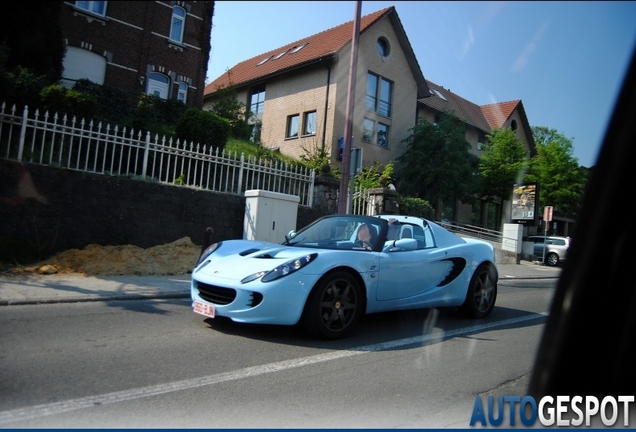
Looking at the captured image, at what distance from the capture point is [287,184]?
12.8m

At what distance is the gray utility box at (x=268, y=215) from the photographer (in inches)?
438

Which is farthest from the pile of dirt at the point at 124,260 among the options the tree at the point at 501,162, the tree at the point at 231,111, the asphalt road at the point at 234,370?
the tree at the point at 501,162

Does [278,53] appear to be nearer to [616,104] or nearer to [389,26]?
[389,26]

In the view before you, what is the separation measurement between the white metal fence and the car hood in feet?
16.1

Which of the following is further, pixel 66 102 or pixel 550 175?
pixel 550 175

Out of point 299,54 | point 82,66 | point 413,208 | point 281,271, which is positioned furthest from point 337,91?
point 281,271

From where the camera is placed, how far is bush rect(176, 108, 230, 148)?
12.8 metres

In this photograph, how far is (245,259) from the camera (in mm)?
5512

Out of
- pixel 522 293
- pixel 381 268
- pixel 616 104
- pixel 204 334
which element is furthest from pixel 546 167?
pixel 616 104

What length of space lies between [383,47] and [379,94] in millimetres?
2525

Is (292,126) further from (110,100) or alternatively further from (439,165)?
(110,100)

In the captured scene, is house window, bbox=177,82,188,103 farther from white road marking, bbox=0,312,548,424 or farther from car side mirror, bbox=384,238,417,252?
white road marking, bbox=0,312,548,424

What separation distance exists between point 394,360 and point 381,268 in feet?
4.28

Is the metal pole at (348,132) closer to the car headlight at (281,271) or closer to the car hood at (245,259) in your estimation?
the car hood at (245,259)
